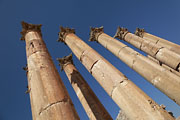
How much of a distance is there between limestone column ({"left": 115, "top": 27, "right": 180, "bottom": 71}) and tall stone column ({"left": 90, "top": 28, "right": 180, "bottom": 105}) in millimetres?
2183

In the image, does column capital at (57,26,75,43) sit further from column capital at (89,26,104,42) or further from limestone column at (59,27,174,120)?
limestone column at (59,27,174,120)

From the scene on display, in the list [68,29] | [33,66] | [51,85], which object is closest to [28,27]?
[68,29]

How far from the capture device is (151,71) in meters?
7.42

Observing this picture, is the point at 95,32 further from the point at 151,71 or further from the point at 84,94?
the point at 151,71

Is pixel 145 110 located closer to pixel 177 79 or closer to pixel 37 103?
pixel 177 79

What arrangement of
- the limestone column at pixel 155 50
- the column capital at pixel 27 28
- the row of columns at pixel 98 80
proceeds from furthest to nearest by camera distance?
the column capital at pixel 27 28, the limestone column at pixel 155 50, the row of columns at pixel 98 80

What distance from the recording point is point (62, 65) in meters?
15.5

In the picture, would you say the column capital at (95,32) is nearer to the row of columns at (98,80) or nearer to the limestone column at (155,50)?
the limestone column at (155,50)

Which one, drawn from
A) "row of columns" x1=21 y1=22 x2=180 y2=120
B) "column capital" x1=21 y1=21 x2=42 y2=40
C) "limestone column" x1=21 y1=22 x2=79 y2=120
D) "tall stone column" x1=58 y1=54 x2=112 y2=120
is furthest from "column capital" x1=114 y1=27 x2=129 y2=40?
"limestone column" x1=21 y1=22 x2=79 y2=120

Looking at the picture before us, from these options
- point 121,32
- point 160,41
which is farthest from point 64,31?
point 160,41

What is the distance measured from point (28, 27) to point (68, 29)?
383 centimetres

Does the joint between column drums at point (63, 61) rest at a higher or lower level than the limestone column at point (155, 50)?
higher

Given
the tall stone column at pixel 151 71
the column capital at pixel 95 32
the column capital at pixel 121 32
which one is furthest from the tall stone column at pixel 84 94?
the column capital at pixel 121 32

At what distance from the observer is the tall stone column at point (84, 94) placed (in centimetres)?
1005
